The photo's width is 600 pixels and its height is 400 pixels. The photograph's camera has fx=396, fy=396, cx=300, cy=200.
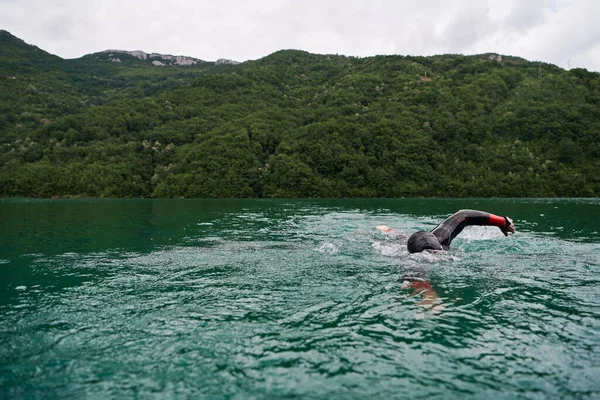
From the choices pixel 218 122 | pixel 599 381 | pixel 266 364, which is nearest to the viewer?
pixel 599 381

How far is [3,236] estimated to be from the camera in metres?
27.3

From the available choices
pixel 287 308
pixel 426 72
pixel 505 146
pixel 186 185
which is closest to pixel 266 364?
pixel 287 308

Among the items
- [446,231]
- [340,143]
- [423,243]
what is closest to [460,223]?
[446,231]

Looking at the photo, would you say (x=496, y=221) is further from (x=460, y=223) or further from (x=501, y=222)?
(x=460, y=223)

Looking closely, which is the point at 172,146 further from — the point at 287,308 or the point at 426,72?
the point at 287,308

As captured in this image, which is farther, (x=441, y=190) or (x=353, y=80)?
(x=353, y=80)

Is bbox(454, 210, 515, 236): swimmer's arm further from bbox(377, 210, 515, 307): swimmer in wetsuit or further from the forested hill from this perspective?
the forested hill

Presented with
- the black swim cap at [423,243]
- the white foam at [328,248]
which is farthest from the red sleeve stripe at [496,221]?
the white foam at [328,248]

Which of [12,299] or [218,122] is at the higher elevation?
[218,122]

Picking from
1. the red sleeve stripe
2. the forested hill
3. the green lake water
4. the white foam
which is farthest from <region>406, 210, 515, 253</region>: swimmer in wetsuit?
the forested hill

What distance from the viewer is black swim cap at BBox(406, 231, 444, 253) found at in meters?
17.6

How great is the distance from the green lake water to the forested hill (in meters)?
101

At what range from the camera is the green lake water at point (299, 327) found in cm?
670

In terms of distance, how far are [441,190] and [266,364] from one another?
117615 millimetres
